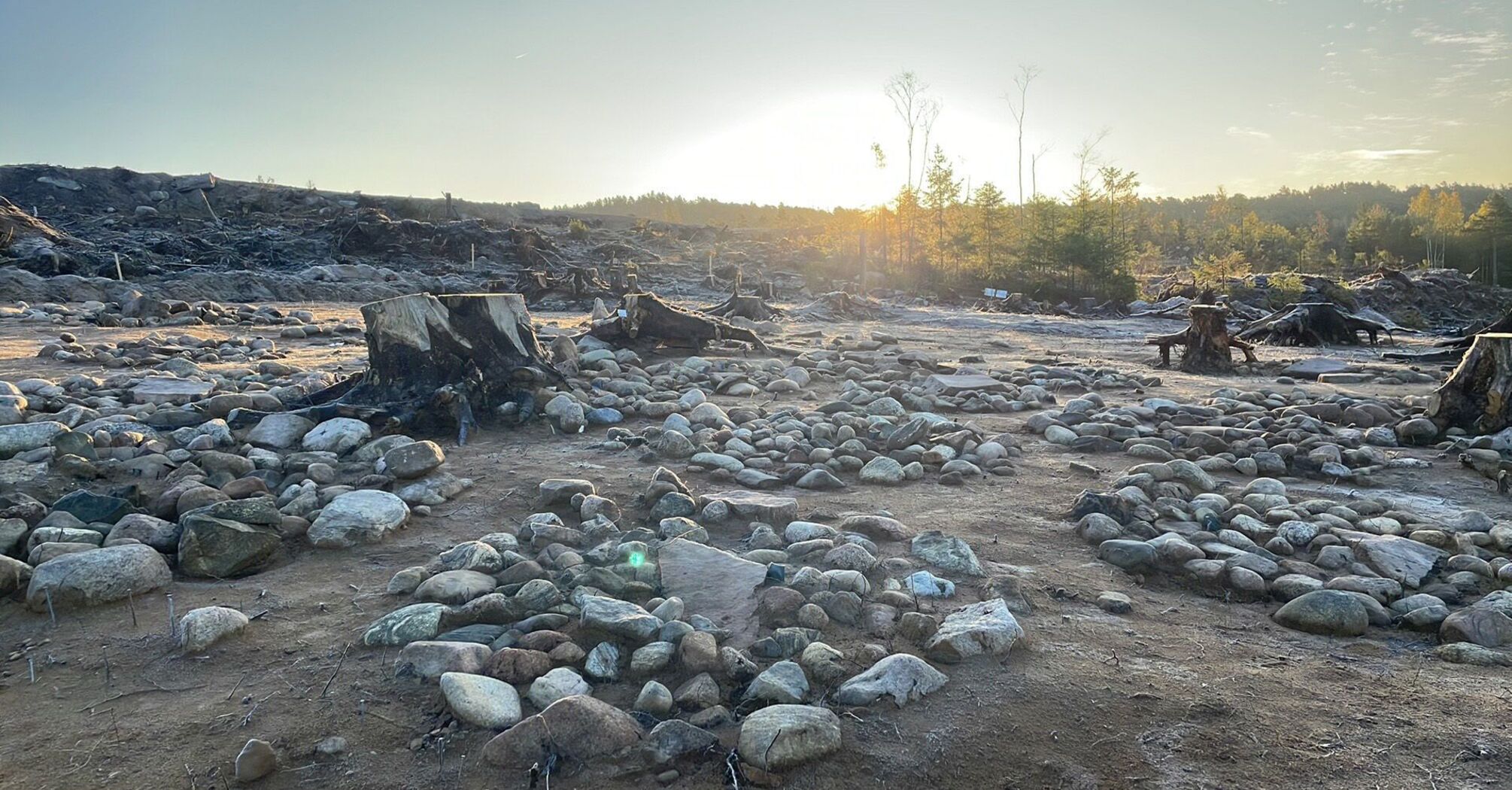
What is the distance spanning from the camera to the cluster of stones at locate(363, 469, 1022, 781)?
1.70 m

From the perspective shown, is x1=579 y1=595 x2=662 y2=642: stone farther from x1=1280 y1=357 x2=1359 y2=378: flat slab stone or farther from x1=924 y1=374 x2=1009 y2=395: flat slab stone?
x1=1280 y1=357 x2=1359 y2=378: flat slab stone

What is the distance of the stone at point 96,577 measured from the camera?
2.29 meters

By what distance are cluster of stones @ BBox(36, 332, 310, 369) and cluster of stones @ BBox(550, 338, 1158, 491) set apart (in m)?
2.92

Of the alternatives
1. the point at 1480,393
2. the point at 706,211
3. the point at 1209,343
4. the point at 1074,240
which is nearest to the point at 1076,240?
the point at 1074,240

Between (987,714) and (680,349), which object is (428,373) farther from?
(987,714)

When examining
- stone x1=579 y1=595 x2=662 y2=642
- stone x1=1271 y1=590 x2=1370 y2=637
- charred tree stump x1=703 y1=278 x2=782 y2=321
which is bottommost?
stone x1=1271 y1=590 x2=1370 y2=637

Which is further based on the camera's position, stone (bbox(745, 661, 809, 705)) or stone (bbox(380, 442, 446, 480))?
stone (bbox(380, 442, 446, 480))

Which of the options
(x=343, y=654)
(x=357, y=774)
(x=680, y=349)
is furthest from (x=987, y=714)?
(x=680, y=349)

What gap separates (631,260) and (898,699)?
22973mm

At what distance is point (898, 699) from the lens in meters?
1.85

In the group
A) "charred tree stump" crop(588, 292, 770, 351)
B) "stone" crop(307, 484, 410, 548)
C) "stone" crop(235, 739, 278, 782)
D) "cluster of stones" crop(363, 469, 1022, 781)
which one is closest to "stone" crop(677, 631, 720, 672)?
"cluster of stones" crop(363, 469, 1022, 781)

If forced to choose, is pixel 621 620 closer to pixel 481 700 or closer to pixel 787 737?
pixel 481 700

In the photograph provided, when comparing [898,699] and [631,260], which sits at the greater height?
[631,260]

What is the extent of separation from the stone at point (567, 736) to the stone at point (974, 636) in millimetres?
810
